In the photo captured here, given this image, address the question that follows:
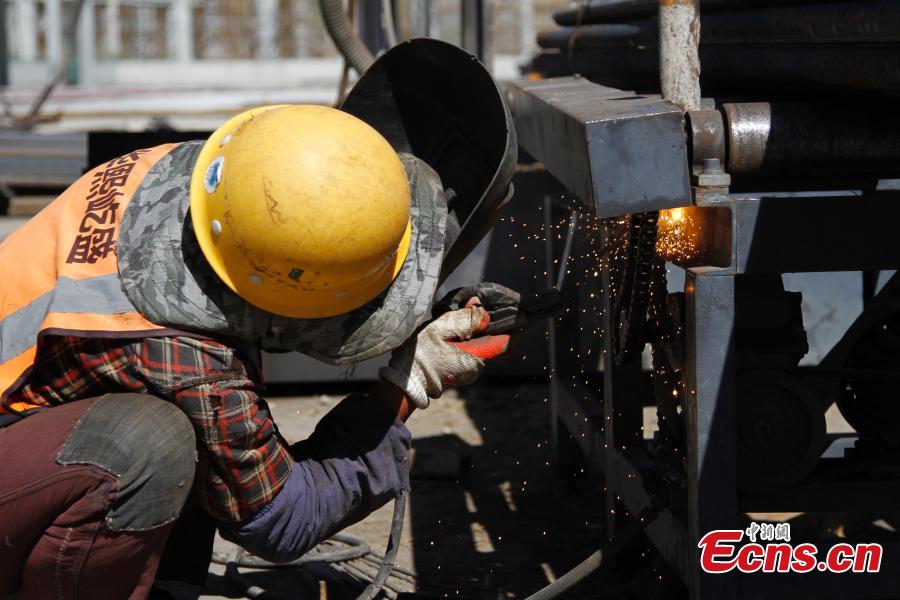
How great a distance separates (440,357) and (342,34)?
281cm

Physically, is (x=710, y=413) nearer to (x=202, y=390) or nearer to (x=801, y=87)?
(x=801, y=87)

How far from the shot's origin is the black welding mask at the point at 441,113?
2.83 metres

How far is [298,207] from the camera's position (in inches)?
83.1

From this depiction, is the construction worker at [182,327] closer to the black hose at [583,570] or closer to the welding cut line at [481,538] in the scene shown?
the black hose at [583,570]

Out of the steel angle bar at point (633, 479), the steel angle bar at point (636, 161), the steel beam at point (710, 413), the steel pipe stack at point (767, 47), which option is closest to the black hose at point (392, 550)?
the steel angle bar at point (633, 479)

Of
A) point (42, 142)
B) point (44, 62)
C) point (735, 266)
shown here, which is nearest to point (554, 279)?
point (735, 266)

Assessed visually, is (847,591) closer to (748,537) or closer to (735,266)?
(748,537)

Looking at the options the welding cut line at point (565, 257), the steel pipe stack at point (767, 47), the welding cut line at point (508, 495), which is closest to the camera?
the steel pipe stack at point (767, 47)

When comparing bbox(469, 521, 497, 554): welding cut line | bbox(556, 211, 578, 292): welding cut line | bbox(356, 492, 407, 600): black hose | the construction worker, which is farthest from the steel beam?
bbox(556, 211, 578, 292): welding cut line

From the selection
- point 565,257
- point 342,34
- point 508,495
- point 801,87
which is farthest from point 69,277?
point 342,34

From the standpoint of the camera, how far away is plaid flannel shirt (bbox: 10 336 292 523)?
2.21 m

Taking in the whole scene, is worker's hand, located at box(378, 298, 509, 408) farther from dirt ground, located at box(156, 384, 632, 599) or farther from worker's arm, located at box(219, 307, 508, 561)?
dirt ground, located at box(156, 384, 632, 599)

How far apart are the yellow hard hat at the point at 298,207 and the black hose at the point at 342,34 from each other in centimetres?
271

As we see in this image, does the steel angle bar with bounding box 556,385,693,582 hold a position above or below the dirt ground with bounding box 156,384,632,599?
above
